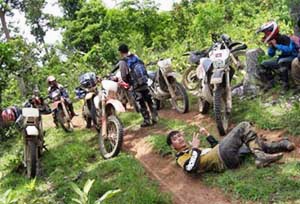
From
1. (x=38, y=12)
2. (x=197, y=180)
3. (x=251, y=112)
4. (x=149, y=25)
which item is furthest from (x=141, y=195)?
(x=38, y=12)

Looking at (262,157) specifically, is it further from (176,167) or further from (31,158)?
(31,158)

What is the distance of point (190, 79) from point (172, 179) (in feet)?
15.0

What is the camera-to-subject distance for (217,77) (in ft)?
21.2

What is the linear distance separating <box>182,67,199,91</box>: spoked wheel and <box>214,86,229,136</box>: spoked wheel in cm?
302

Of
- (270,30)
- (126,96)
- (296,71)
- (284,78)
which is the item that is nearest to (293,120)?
(296,71)

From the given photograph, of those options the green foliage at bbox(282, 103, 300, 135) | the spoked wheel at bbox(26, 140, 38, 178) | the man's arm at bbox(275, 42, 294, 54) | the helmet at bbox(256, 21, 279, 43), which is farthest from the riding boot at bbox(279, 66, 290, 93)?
the spoked wheel at bbox(26, 140, 38, 178)

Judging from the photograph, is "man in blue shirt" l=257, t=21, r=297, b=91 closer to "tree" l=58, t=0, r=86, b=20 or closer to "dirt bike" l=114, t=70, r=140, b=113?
"dirt bike" l=114, t=70, r=140, b=113

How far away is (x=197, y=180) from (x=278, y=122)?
169 centimetres

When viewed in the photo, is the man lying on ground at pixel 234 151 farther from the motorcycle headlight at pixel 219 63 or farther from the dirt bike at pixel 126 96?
the dirt bike at pixel 126 96

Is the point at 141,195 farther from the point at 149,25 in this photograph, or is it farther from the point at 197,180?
the point at 149,25

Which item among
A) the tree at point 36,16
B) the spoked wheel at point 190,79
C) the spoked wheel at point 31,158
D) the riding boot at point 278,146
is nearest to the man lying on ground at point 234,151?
the riding boot at point 278,146

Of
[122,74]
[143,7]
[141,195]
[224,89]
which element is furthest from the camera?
[143,7]

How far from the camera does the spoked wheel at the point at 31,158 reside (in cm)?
679

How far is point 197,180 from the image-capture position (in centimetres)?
541
